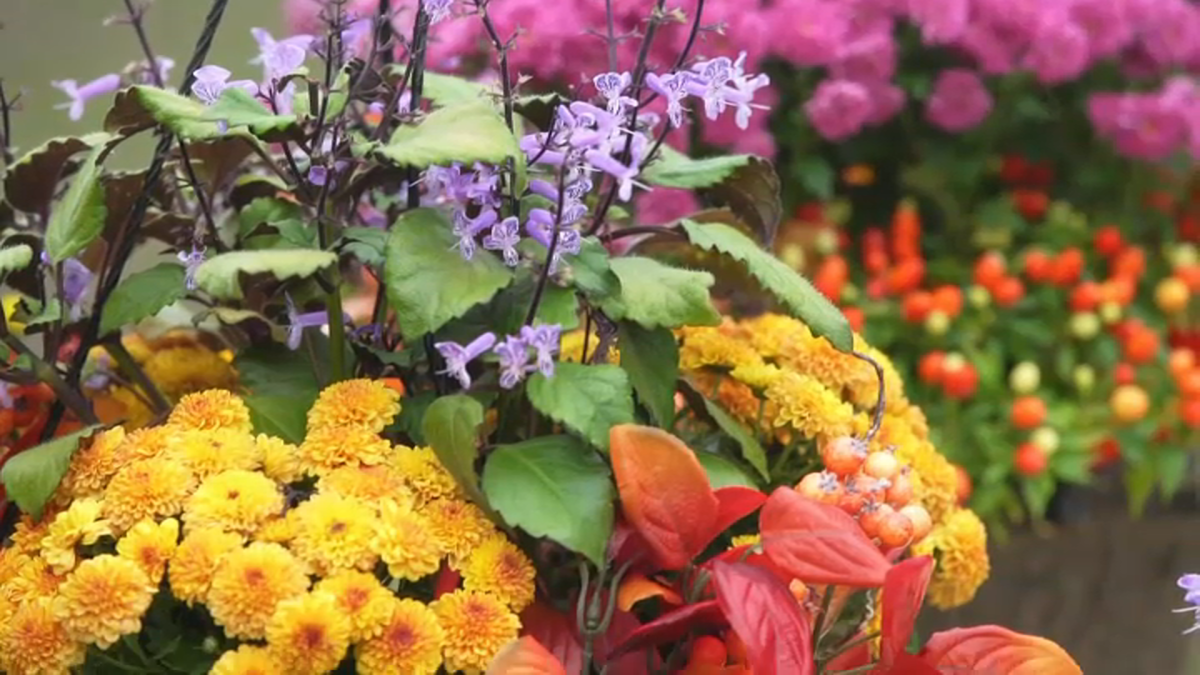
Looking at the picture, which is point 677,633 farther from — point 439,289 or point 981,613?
point 981,613

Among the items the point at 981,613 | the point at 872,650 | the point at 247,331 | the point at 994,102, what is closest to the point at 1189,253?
the point at 994,102

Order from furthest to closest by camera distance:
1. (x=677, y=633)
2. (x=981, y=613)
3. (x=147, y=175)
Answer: (x=981, y=613)
(x=147, y=175)
(x=677, y=633)

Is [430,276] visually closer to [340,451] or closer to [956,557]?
[340,451]

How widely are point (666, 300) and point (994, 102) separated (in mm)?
804

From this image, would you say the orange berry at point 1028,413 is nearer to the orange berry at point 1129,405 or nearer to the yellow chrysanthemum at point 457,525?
the orange berry at point 1129,405

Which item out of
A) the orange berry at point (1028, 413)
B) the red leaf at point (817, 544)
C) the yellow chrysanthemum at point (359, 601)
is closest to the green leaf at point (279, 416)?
the yellow chrysanthemum at point (359, 601)

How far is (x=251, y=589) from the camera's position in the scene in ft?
1.61

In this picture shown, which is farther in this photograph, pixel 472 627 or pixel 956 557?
pixel 956 557

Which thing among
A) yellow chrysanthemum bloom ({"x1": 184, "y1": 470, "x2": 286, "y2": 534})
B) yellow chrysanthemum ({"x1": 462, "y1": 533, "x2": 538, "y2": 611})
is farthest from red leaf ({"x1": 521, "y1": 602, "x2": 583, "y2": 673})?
yellow chrysanthemum bloom ({"x1": 184, "y1": 470, "x2": 286, "y2": 534})

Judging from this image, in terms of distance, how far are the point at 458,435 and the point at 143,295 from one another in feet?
0.62

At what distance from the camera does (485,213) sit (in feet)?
1.87

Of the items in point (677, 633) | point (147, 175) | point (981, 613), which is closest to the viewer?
point (677, 633)

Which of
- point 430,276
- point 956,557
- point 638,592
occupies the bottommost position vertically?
point 956,557

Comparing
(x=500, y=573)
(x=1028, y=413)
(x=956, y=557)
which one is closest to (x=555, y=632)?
(x=500, y=573)
